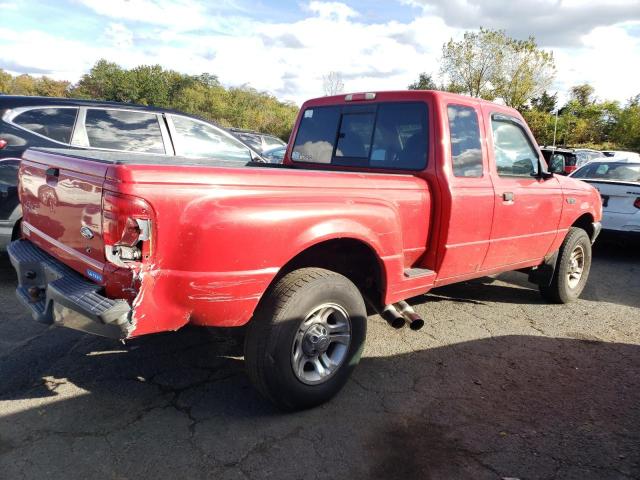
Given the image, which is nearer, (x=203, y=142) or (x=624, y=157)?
(x=203, y=142)

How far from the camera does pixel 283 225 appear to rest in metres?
2.61

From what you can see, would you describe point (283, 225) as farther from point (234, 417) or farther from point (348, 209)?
point (234, 417)

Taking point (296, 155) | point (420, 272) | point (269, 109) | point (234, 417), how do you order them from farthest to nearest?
1. point (269, 109)
2. point (296, 155)
3. point (420, 272)
4. point (234, 417)

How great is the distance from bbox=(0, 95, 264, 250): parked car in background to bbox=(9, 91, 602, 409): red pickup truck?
60.6 inches

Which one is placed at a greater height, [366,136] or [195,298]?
[366,136]

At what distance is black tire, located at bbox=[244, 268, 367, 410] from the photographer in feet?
8.82

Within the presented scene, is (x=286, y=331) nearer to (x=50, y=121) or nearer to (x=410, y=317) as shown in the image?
(x=410, y=317)

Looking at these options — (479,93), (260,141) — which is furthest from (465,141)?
(479,93)

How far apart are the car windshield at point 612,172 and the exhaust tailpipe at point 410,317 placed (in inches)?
251

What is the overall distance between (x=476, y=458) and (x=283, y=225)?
5.36 feet

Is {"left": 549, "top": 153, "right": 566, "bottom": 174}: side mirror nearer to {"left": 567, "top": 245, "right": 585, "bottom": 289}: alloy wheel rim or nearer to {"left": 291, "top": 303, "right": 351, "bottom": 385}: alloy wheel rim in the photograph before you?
{"left": 567, "top": 245, "right": 585, "bottom": 289}: alloy wheel rim

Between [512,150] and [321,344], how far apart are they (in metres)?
2.64

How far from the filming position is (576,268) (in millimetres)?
5430

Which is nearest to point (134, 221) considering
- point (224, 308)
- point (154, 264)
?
point (154, 264)
